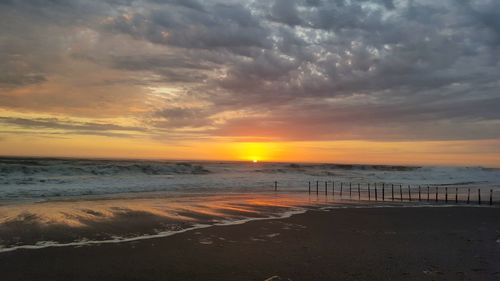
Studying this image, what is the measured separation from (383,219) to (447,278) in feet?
33.8

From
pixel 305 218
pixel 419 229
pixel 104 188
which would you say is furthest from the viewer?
pixel 104 188

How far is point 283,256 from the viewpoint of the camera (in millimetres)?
10773

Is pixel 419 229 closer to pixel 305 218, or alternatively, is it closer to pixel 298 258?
pixel 305 218

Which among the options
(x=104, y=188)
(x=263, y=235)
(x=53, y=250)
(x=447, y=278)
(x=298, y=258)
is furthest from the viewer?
(x=104, y=188)

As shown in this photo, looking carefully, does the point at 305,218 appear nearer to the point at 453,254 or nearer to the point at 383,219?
the point at 383,219

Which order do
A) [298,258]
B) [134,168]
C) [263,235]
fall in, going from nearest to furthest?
[298,258], [263,235], [134,168]

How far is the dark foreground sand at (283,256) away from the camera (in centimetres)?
909

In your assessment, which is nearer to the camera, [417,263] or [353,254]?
[417,263]

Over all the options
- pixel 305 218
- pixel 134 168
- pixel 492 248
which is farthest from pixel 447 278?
pixel 134 168

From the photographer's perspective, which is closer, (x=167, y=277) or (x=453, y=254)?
(x=167, y=277)

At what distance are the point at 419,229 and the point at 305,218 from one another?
4903mm

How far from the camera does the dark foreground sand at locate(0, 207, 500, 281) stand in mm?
9086

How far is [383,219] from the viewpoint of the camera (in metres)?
18.9

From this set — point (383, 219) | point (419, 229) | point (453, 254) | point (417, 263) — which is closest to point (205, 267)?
point (417, 263)
